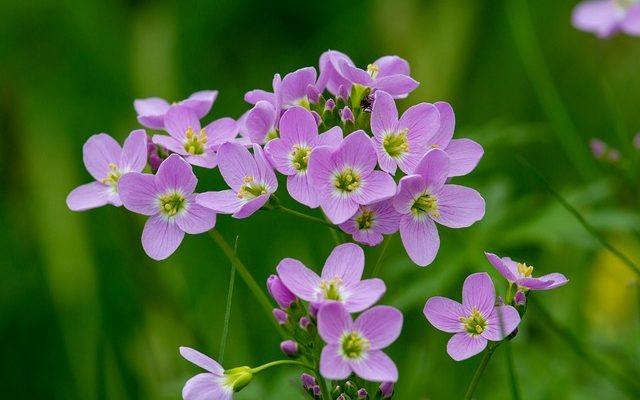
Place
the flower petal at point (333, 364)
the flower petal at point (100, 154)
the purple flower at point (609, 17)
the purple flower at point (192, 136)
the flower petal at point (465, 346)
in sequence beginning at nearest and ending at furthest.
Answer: the flower petal at point (333, 364) → the flower petal at point (465, 346) → the purple flower at point (192, 136) → the flower petal at point (100, 154) → the purple flower at point (609, 17)

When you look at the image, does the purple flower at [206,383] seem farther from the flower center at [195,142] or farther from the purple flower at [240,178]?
the flower center at [195,142]

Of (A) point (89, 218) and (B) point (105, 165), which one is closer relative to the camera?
(B) point (105, 165)

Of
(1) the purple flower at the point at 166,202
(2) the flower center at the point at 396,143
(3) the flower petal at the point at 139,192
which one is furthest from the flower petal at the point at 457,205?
(3) the flower petal at the point at 139,192

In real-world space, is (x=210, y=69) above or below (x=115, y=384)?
above

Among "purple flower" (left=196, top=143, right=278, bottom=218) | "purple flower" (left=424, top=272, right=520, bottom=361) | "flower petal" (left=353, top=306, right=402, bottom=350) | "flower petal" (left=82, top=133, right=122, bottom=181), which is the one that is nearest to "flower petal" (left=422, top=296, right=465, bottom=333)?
"purple flower" (left=424, top=272, right=520, bottom=361)

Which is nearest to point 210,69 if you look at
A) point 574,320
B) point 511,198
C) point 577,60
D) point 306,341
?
point 511,198

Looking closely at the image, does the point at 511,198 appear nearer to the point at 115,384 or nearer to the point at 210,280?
the point at 210,280

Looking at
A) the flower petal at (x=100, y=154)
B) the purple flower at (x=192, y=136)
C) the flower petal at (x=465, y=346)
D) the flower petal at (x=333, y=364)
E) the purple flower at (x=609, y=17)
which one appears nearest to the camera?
the flower petal at (x=333, y=364)
